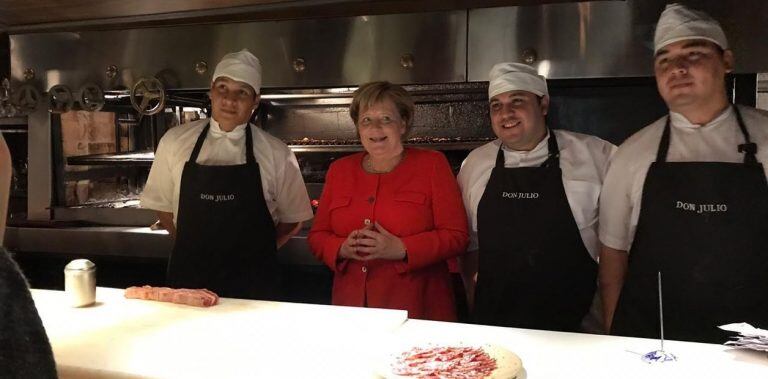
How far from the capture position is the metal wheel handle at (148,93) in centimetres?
355

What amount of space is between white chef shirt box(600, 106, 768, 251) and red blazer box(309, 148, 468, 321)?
56 centimetres

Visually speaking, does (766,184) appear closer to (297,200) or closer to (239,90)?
(297,200)

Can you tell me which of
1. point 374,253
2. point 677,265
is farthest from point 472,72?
point 677,265

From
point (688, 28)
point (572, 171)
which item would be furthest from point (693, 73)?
point (572, 171)

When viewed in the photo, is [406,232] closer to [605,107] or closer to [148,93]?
[605,107]

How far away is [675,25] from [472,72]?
1.20 m

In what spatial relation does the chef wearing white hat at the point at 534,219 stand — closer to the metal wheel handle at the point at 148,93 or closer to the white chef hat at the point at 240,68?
the white chef hat at the point at 240,68

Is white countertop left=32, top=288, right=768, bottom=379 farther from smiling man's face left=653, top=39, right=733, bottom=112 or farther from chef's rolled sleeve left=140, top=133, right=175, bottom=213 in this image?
chef's rolled sleeve left=140, top=133, right=175, bottom=213

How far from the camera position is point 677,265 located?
2.08 meters

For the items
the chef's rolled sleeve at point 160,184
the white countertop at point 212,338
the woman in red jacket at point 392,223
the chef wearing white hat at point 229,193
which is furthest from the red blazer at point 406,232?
the chef's rolled sleeve at point 160,184

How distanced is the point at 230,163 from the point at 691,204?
6.27 feet

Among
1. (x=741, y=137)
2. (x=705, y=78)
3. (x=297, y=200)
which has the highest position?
(x=705, y=78)

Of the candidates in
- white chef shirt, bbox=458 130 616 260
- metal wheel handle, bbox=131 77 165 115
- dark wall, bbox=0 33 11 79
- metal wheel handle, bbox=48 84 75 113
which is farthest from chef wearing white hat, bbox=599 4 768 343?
dark wall, bbox=0 33 11 79

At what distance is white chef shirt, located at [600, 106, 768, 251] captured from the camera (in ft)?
6.98
